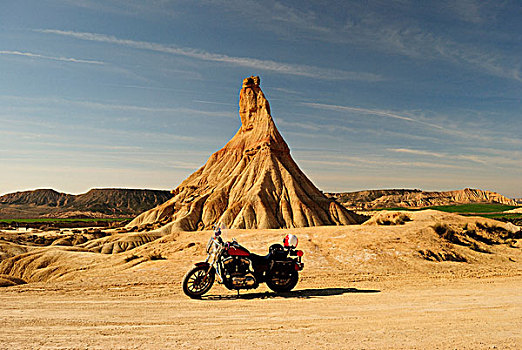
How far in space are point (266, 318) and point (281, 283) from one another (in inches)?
118

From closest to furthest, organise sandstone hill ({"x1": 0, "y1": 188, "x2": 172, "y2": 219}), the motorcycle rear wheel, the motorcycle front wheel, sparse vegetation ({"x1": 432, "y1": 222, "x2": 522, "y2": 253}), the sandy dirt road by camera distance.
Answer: the sandy dirt road < the motorcycle front wheel < the motorcycle rear wheel < sparse vegetation ({"x1": 432, "y1": 222, "x2": 522, "y2": 253}) < sandstone hill ({"x1": 0, "y1": 188, "x2": 172, "y2": 219})

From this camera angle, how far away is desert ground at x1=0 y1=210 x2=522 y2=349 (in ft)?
19.3

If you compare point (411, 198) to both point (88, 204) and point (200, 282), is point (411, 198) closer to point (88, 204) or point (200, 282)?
point (88, 204)

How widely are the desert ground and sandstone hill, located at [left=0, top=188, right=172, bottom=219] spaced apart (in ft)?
508

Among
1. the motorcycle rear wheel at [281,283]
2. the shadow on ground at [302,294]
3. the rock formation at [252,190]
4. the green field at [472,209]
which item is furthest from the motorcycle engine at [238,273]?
the green field at [472,209]

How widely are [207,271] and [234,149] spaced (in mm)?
54366

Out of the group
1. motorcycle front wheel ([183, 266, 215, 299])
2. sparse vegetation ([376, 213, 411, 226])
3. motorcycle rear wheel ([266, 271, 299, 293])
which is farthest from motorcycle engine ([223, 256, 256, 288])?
sparse vegetation ([376, 213, 411, 226])

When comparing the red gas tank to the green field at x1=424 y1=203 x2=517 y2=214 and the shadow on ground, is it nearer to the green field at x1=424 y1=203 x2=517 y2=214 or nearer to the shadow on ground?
the shadow on ground

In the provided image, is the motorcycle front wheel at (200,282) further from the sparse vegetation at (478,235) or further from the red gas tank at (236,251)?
the sparse vegetation at (478,235)

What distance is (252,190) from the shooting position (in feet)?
167

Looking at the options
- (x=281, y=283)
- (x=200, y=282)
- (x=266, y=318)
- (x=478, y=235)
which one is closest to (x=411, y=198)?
(x=478, y=235)

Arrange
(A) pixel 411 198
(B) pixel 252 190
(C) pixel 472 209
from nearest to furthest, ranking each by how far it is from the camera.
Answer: (B) pixel 252 190, (C) pixel 472 209, (A) pixel 411 198

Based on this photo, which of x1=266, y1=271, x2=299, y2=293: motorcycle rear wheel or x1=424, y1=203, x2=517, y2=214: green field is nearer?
x1=266, y1=271, x2=299, y2=293: motorcycle rear wheel

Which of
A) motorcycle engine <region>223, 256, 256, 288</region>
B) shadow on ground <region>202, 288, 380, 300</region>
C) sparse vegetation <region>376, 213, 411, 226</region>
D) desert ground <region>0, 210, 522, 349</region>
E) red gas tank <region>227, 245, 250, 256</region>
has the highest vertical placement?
sparse vegetation <region>376, 213, 411, 226</region>
